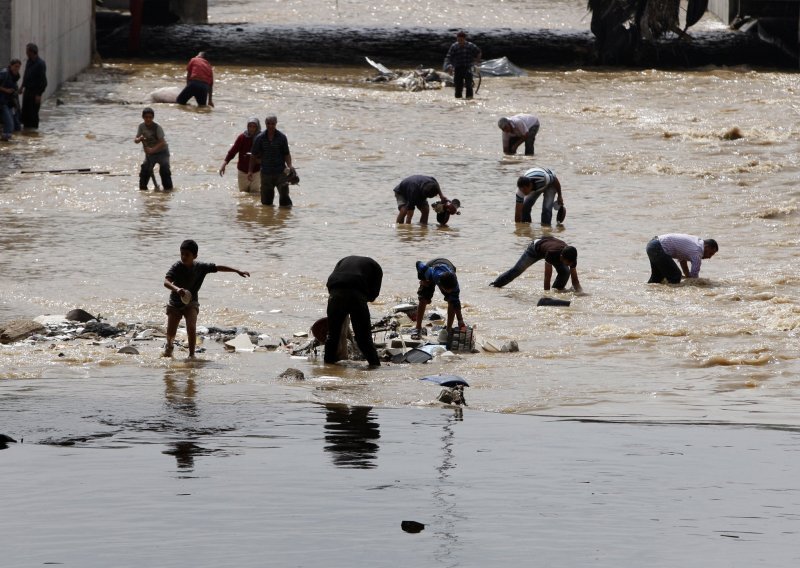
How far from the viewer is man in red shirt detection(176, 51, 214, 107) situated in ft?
118

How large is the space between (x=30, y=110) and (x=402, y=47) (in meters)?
18.3

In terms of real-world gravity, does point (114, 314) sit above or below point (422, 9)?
below

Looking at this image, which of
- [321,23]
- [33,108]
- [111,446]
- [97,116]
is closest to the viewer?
[111,446]

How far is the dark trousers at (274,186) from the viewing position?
25.2 m

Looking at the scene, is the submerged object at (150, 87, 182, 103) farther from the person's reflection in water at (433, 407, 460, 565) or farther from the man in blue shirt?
the person's reflection in water at (433, 407, 460, 565)

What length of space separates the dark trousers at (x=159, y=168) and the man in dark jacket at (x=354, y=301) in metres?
12.0

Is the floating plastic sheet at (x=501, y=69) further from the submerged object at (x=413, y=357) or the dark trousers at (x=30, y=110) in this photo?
the submerged object at (x=413, y=357)

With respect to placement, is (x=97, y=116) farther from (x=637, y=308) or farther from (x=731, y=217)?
(x=637, y=308)

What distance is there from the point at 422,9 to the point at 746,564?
50169 millimetres

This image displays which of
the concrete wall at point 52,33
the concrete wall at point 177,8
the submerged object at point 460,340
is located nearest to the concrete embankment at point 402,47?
the concrete wall at point 177,8

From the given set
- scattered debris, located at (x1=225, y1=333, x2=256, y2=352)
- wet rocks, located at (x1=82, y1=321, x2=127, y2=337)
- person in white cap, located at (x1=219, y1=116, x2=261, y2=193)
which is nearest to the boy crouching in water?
scattered debris, located at (x1=225, y1=333, x2=256, y2=352)

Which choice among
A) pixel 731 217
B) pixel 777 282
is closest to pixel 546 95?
pixel 731 217

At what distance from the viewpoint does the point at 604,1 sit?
4503cm

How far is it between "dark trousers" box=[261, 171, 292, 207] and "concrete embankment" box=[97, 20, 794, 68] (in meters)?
20.8
